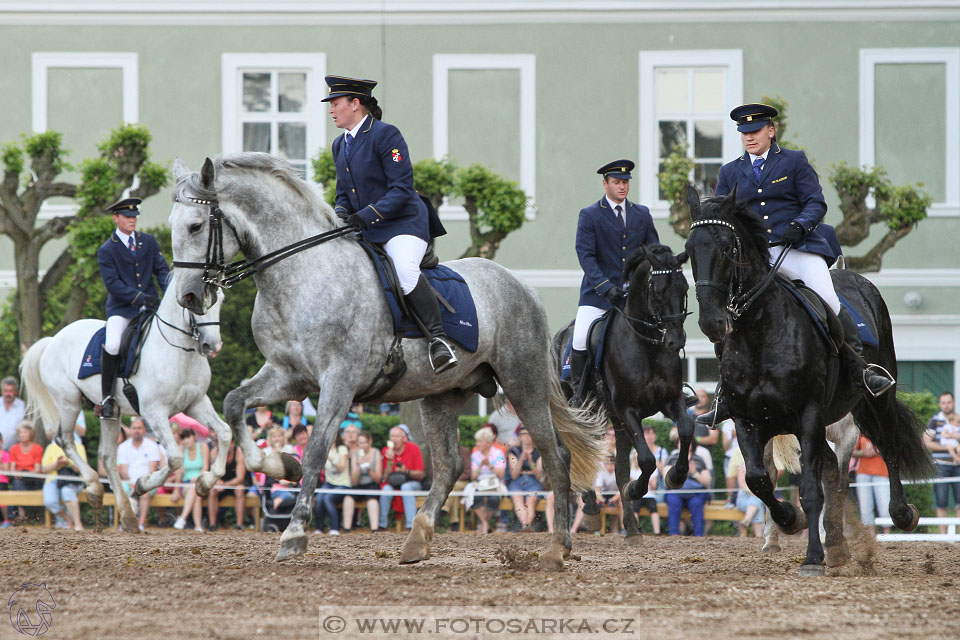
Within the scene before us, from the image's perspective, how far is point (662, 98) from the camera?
21109 millimetres

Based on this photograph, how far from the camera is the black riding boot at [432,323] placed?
7.65 meters

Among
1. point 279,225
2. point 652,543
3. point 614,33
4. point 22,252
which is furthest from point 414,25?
point 279,225

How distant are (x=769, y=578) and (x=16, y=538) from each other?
6916mm

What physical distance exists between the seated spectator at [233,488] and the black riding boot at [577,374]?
535 centimetres

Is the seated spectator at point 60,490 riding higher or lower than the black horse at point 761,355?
lower

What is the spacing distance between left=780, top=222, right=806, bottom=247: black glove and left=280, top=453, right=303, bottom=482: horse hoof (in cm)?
337

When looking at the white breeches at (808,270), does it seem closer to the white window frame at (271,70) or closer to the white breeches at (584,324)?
the white breeches at (584,324)

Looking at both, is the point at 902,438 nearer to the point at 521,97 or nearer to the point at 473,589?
the point at 473,589

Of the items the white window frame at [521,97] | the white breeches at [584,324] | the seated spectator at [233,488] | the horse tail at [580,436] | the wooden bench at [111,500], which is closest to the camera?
the horse tail at [580,436]

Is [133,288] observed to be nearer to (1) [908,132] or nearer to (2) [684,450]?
(2) [684,450]

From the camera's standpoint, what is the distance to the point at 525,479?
14.0 m

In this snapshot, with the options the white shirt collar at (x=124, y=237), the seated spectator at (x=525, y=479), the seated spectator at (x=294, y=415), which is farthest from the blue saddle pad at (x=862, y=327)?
the seated spectator at (x=294, y=415)

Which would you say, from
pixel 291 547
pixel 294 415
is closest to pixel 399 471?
pixel 294 415

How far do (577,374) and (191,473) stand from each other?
20.1 feet
